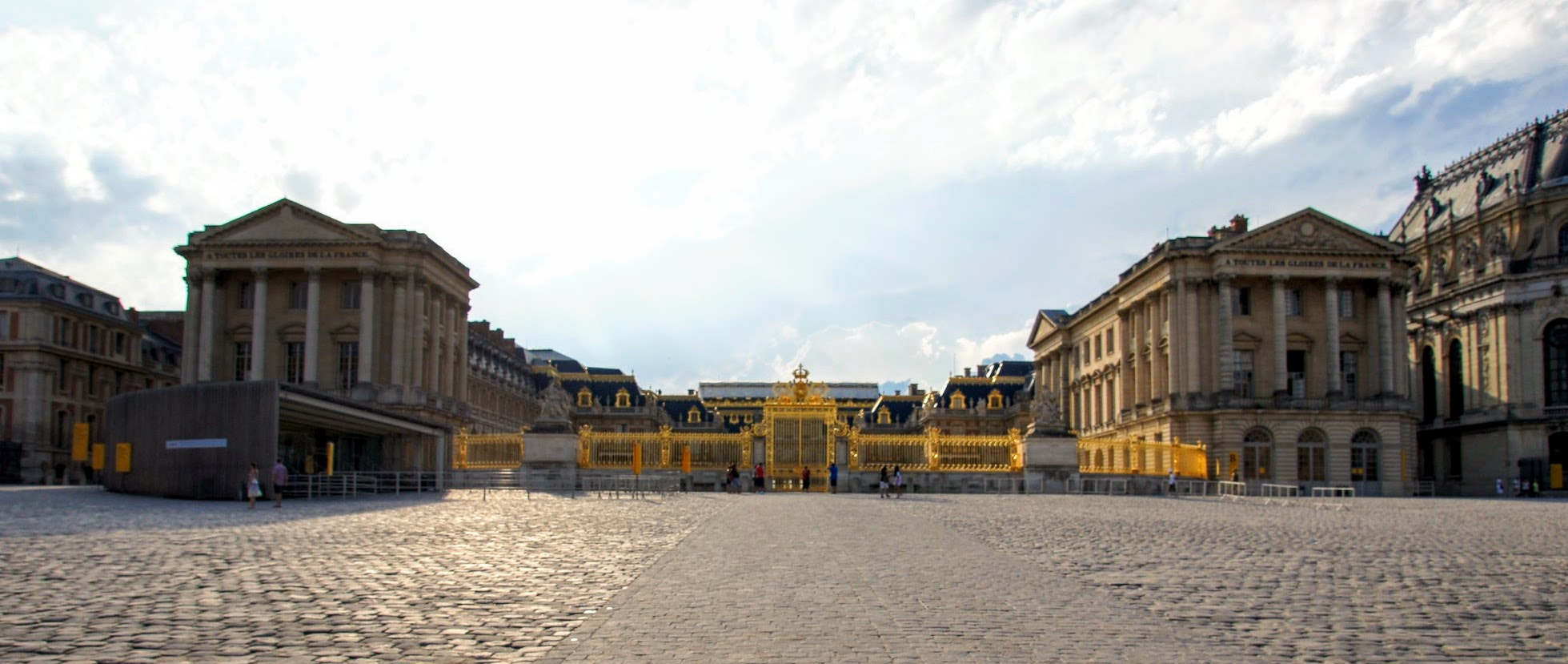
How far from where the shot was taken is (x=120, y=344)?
277ft

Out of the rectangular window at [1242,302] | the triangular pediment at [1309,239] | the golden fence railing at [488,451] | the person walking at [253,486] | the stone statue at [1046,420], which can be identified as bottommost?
the person walking at [253,486]

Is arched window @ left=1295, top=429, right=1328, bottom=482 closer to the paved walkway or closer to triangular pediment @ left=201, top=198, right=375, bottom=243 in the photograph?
triangular pediment @ left=201, top=198, right=375, bottom=243

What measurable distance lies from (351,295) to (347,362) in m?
3.55

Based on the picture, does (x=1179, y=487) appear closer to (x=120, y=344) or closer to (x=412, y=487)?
(x=412, y=487)

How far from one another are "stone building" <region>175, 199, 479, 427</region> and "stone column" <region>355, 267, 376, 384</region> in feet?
0.13

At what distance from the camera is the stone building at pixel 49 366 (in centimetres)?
7350

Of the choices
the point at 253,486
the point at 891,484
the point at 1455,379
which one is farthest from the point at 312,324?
the point at 1455,379

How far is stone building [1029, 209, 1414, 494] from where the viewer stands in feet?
212

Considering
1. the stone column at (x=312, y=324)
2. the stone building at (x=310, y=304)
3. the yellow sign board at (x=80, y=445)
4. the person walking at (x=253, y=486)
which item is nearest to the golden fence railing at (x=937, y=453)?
the person walking at (x=253, y=486)

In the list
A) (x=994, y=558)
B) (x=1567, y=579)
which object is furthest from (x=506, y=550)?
(x=1567, y=579)

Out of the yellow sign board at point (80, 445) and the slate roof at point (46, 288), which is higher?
the slate roof at point (46, 288)

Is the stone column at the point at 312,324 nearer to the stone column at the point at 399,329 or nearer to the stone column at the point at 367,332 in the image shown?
the stone column at the point at 367,332

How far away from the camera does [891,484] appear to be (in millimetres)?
44594

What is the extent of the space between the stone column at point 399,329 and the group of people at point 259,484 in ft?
111
